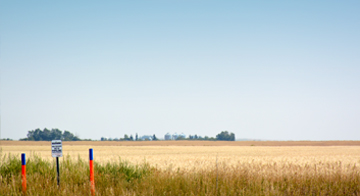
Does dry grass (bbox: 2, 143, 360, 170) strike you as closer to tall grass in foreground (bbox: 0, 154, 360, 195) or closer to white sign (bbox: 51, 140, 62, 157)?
tall grass in foreground (bbox: 0, 154, 360, 195)

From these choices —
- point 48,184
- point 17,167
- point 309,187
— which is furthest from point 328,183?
point 17,167

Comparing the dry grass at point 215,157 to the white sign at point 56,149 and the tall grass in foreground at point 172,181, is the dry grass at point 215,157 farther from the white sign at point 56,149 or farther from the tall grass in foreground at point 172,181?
the white sign at point 56,149

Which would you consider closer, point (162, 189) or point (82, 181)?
point (162, 189)

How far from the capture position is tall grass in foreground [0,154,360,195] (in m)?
10.7

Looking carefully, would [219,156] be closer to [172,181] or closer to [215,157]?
[215,157]

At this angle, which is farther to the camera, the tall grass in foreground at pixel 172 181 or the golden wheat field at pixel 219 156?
the golden wheat field at pixel 219 156

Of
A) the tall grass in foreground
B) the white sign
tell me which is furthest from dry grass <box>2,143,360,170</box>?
the white sign

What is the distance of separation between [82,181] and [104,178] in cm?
70

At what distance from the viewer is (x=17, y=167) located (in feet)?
42.2

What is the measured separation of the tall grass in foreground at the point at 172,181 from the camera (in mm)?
10719

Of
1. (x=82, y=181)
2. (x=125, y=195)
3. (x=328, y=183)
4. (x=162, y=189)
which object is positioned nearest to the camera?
(x=125, y=195)

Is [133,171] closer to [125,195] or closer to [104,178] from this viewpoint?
[104,178]

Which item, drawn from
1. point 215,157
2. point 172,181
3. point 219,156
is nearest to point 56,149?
point 172,181

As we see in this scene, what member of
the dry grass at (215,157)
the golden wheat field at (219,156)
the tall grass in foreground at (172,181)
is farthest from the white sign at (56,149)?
the dry grass at (215,157)
